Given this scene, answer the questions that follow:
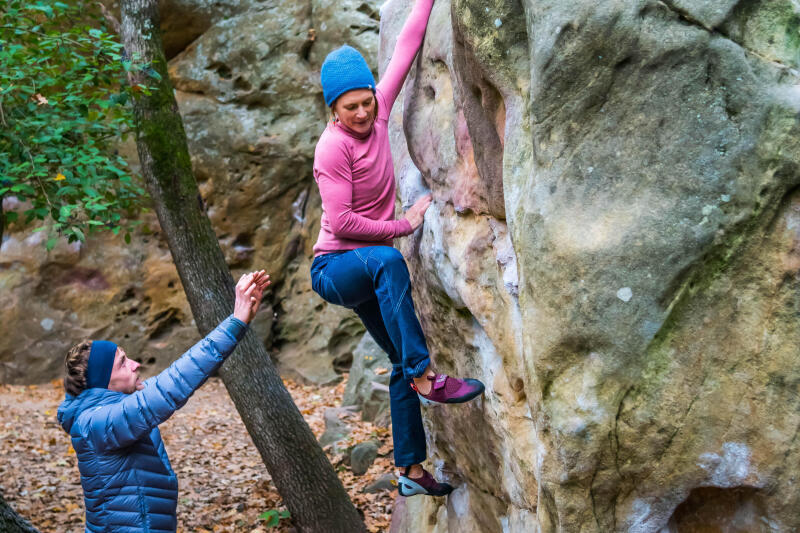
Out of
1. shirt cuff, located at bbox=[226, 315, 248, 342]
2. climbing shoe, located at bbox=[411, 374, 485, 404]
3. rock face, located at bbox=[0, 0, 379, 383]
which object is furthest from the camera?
rock face, located at bbox=[0, 0, 379, 383]

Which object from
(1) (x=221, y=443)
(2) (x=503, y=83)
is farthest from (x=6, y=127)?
(1) (x=221, y=443)

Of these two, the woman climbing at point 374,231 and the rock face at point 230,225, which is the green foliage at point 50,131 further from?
the rock face at point 230,225

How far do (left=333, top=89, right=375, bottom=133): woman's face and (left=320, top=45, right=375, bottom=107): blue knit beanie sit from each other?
28mm

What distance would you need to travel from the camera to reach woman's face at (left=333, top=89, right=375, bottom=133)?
3875 millimetres

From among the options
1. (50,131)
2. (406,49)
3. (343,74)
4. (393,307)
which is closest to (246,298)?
(393,307)

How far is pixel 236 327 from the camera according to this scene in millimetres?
3590

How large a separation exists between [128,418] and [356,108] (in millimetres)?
1819

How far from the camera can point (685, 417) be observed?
9.05 feet

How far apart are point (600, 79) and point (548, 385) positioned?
3.67 ft

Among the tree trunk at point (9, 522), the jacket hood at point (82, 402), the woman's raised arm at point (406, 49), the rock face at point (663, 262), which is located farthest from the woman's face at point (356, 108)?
the tree trunk at point (9, 522)

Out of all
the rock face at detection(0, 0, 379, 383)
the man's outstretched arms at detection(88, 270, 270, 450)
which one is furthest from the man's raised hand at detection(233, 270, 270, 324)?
the rock face at detection(0, 0, 379, 383)

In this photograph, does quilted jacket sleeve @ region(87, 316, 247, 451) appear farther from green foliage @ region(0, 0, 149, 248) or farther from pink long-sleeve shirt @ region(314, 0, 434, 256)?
green foliage @ region(0, 0, 149, 248)

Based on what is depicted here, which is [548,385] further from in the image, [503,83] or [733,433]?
[503,83]

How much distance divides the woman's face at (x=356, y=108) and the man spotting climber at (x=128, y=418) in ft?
2.92
